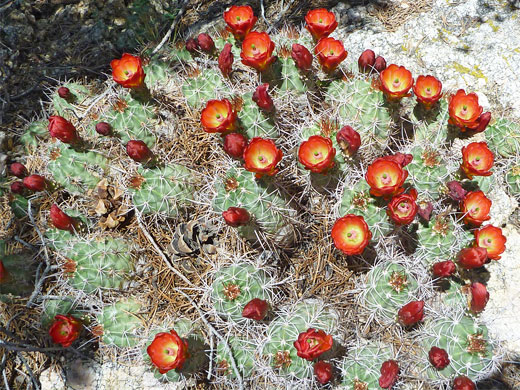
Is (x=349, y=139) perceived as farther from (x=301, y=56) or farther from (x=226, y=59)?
(x=226, y=59)

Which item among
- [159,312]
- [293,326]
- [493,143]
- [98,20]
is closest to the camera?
[293,326]

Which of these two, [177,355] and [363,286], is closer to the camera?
[177,355]

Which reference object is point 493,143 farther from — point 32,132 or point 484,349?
point 32,132

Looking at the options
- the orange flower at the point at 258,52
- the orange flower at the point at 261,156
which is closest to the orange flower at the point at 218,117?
the orange flower at the point at 261,156

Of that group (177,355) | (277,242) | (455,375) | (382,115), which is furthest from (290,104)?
(455,375)

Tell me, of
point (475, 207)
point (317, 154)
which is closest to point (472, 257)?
point (475, 207)
